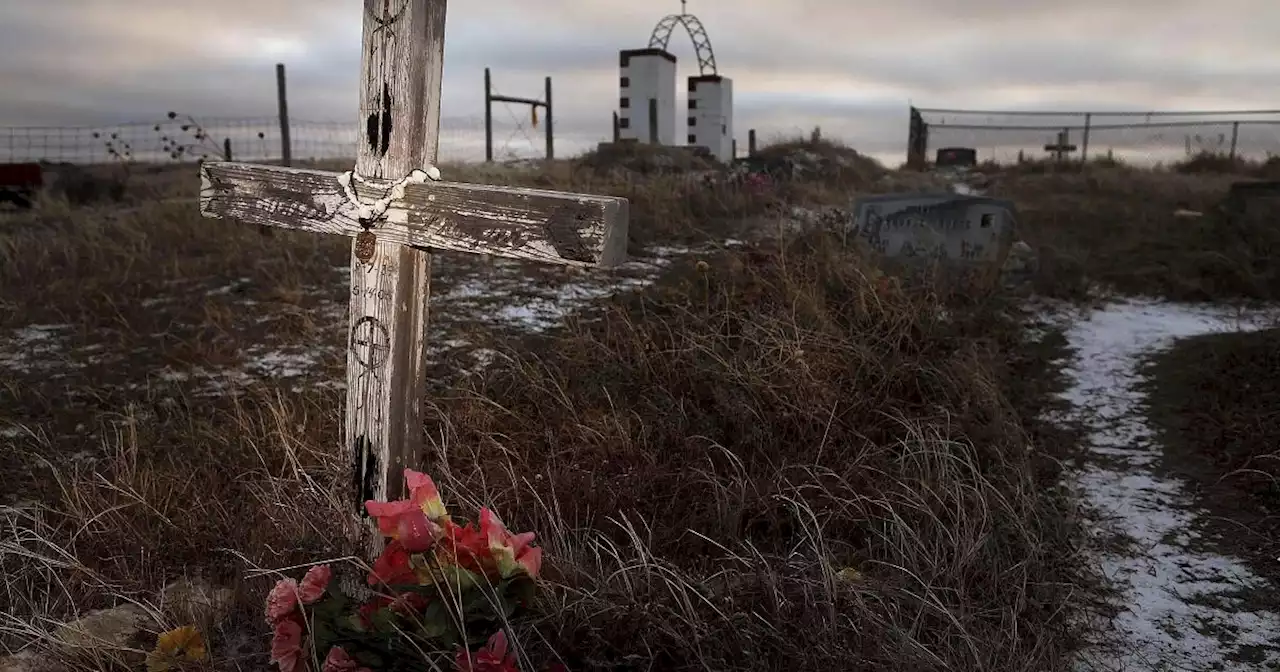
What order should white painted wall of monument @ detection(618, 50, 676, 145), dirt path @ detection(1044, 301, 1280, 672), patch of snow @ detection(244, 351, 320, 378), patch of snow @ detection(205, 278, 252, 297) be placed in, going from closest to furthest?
dirt path @ detection(1044, 301, 1280, 672) → patch of snow @ detection(244, 351, 320, 378) → patch of snow @ detection(205, 278, 252, 297) → white painted wall of monument @ detection(618, 50, 676, 145)

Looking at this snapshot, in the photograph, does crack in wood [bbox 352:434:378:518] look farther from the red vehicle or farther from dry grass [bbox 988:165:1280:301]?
the red vehicle

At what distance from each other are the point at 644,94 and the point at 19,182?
1142 cm

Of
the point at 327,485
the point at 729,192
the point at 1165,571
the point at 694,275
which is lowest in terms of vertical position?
the point at 1165,571

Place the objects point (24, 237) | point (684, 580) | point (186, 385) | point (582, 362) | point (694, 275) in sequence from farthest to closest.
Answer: point (24, 237)
point (694, 275)
point (186, 385)
point (582, 362)
point (684, 580)

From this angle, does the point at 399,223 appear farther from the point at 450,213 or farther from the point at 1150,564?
the point at 1150,564

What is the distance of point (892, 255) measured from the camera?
724 centimetres

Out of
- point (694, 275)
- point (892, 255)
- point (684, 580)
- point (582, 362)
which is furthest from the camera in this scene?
point (892, 255)

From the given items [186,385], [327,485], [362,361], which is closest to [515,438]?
[327,485]

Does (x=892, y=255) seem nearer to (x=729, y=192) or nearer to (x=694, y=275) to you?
(x=694, y=275)

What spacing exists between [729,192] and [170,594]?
877cm

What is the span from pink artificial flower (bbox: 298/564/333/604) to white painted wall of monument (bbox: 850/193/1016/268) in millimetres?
6022

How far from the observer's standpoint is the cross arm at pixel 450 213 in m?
2.06

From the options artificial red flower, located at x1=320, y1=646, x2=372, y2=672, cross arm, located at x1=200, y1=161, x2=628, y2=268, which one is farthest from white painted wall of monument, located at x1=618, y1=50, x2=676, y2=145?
artificial red flower, located at x1=320, y1=646, x2=372, y2=672

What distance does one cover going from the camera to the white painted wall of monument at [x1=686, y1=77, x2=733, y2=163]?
65.7 feet
